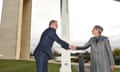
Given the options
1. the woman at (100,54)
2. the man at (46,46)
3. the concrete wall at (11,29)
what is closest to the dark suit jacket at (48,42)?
the man at (46,46)

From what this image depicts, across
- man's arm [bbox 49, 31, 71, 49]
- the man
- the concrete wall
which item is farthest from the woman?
the concrete wall

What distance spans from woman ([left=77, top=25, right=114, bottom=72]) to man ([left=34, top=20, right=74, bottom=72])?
1.33 feet

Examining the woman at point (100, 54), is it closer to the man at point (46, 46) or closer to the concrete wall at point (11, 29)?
the man at point (46, 46)

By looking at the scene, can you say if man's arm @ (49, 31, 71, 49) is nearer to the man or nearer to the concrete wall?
the man

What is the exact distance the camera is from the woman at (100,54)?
109 inches

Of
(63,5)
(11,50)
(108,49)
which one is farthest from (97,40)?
(11,50)

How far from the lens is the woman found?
2.78 m

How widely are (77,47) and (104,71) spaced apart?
44 centimetres

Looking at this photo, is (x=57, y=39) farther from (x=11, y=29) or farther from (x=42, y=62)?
(x=11, y=29)

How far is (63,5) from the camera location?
9.13ft

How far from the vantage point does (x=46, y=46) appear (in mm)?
2539

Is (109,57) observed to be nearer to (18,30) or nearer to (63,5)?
(63,5)

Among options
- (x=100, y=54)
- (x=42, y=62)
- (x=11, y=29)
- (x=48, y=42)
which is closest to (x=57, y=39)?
(x=48, y=42)

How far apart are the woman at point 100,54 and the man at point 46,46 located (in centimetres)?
41
